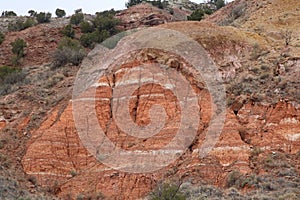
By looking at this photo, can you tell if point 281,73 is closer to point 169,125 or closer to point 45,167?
point 169,125

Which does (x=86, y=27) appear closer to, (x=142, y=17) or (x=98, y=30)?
(x=98, y=30)

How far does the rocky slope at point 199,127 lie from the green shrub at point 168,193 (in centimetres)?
133

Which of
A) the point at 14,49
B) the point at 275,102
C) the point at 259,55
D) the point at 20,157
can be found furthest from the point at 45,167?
the point at 14,49

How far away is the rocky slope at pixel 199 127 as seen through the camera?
29078 mm

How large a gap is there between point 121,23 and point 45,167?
109 feet

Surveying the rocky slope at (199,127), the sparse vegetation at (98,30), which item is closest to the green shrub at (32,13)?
the sparse vegetation at (98,30)

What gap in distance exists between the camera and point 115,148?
3181 centimetres

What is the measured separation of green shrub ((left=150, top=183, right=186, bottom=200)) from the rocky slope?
133cm

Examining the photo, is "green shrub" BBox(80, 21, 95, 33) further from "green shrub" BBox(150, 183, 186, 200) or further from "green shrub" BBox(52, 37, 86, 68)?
"green shrub" BBox(150, 183, 186, 200)

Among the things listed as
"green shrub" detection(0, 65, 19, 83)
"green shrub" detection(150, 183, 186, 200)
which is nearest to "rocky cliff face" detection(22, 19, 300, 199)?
"green shrub" detection(150, 183, 186, 200)

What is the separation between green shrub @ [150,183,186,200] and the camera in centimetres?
2595

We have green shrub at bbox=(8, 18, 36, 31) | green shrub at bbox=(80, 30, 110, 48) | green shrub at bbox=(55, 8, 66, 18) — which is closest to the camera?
green shrub at bbox=(80, 30, 110, 48)

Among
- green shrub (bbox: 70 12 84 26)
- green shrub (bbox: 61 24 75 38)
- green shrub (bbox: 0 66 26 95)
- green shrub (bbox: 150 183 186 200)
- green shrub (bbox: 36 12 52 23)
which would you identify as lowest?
green shrub (bbox: 150 183 186 200)

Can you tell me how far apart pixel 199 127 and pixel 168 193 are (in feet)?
19.1
